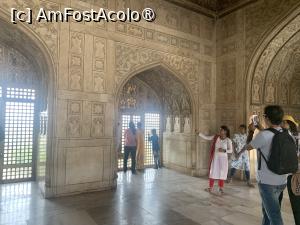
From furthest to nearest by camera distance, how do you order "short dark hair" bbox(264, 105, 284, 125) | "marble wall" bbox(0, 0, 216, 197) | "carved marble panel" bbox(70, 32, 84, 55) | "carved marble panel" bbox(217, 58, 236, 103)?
"carved marble panel" bbox(217, 58, 236, 103), "carved marble panel" bbox(70, 32, 84, 55), "marble wall" bbox(0, 0, 216, 197), "short dark hair" bbox(264, 105, 284, 125)

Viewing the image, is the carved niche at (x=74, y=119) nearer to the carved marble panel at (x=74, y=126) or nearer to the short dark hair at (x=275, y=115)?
the carved marble panel at (x=74, y=126)

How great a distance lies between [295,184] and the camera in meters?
2.58

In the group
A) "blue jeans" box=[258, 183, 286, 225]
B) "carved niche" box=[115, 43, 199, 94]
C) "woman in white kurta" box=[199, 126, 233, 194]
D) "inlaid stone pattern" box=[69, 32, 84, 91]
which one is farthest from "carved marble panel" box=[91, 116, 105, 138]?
"blue jeans" box=[258, 183, 286, 225]

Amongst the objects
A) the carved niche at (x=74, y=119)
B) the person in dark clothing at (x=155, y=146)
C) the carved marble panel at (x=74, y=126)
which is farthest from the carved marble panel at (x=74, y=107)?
the person in dark clothing at (x=155, y=146)

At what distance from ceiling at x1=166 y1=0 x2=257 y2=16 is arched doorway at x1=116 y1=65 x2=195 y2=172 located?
7.52ft

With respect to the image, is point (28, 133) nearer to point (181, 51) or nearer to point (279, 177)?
point (181, 51)

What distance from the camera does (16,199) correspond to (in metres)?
4.77

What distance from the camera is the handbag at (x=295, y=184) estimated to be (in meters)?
2.54

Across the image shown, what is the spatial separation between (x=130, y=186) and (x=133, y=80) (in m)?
3.93

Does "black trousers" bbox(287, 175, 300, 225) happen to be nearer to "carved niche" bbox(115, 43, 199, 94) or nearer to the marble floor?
the marble floor

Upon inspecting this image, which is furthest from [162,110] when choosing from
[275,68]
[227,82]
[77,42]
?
[77,42]

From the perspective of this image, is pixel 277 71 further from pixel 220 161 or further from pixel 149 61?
pixel 149 61

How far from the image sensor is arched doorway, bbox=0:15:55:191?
5676mm

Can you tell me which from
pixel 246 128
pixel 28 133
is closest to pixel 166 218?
pixel 246 128
